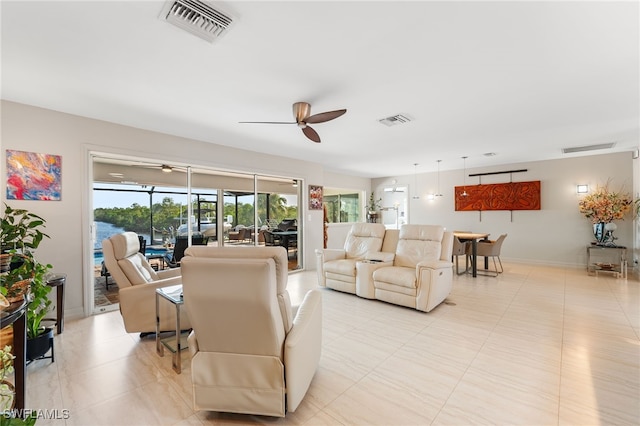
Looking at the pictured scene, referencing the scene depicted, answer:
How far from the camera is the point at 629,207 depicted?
558cm

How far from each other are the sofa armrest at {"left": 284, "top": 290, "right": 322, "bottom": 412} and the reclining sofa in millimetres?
1885

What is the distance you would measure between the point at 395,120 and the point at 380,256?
209 centimetres

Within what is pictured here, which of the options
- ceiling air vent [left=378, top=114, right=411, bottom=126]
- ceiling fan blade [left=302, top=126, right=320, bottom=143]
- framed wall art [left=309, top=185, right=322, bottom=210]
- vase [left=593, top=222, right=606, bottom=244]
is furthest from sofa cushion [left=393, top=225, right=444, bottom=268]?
vase [left=593, top=222, right=606, bottom=244]

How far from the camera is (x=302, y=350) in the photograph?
5.85ft

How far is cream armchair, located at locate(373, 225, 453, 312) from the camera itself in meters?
3.53

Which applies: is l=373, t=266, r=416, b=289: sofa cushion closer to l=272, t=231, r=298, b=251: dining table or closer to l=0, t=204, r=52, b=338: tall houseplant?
l=272, t=231, r=298, b=251: dining table

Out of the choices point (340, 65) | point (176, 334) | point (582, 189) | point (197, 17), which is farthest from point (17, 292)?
point (582, 189)

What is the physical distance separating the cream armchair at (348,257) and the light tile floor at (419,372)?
0.73 m

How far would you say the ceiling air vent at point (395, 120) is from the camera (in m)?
3.58

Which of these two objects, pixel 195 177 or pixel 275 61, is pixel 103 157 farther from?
pixel 275 61

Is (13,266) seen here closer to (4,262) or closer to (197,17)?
(4,262)

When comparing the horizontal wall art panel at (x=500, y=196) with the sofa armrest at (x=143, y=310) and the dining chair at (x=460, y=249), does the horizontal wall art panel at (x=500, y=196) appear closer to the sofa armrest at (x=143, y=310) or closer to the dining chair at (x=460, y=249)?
the dining chair at (x=460, y=249)

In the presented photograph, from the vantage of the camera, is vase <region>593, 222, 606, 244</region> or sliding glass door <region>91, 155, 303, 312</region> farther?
vase <region>593, 222, 606, 244</region>

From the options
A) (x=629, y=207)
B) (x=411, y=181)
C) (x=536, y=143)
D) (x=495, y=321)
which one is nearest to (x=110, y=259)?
(x=495, y=321)
